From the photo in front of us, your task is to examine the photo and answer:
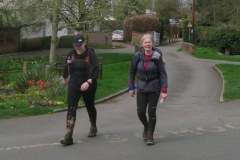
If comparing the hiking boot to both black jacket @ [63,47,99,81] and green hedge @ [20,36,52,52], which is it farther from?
green hedge @ [20,36,52,52]

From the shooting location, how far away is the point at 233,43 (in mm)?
42125

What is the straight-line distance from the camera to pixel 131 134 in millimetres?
8453

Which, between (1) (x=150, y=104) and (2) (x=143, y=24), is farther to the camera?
(2) (x=143, y=24)

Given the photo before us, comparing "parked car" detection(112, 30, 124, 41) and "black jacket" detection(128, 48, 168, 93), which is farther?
"parked car" detection(112, 30, 124, 41)

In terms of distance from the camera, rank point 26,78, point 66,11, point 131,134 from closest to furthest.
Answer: point 131,134 → point 26,78 → point 66,11

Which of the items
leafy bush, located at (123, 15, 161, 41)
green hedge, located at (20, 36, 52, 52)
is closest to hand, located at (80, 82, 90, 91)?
green hedge, located at (20, 36, 52, 52)

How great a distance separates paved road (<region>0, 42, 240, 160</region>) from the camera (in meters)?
7.11

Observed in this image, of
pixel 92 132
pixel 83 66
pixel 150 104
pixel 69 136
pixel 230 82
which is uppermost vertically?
pixel 83 66

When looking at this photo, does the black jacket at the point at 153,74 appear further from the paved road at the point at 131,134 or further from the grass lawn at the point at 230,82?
the grass lawn at the point at 230,82

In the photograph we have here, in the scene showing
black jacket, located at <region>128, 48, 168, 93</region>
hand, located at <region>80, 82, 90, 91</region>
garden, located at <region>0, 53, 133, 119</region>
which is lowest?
garden, located at <region>0, 53, 133, 119</region>

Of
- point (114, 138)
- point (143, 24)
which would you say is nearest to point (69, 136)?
point (114, 138)

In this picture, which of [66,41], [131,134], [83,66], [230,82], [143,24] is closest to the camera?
[83,66]

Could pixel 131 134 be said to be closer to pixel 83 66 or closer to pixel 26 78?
pixel 83 66

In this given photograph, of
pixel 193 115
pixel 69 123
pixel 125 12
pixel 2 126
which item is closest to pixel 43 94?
pixel 2 126
